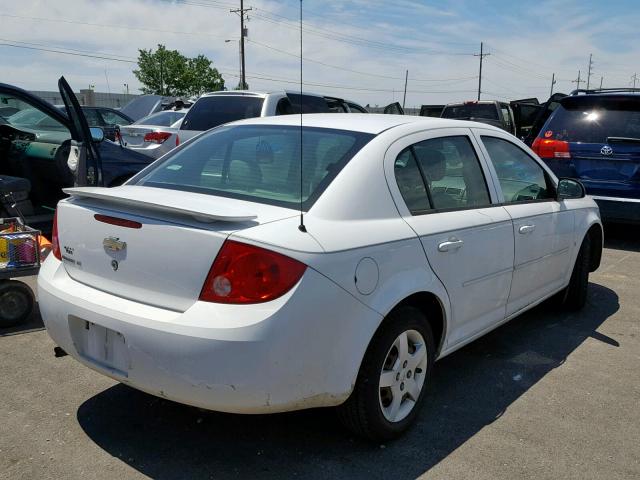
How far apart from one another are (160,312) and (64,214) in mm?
896

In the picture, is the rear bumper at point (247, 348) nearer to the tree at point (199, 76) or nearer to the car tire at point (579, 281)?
the car tire at point (579, 281)

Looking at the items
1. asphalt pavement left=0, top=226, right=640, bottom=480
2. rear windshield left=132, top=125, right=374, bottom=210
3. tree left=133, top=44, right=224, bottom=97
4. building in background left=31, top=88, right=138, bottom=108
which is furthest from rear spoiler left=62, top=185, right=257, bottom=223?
tree left=133, top=44, right=224, bottom=97

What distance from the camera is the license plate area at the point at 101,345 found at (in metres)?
2.70

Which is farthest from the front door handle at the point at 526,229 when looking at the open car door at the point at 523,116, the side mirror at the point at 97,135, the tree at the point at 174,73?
the tree at the point at 174,73

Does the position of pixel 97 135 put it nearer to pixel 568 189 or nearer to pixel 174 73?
pixel 568 189

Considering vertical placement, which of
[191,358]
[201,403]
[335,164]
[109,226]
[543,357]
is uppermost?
[335,164]

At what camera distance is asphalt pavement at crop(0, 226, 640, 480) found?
286 centimetres

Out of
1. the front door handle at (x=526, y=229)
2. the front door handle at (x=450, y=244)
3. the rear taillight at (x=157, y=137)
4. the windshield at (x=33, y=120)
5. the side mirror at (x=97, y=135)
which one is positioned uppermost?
the windshield at (x=33, y=120)

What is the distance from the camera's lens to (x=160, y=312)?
262 centimetres

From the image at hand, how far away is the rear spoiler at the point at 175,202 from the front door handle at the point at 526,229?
1.97 meters

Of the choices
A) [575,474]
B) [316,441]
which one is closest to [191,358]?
[316,441]

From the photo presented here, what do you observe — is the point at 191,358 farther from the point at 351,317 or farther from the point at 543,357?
the point at 543,357

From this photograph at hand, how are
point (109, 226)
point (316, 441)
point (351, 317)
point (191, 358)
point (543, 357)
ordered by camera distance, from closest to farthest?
point (191, 358) → point (351, 317) → point (109, 226) → point (316, 441) → point (543, 357)

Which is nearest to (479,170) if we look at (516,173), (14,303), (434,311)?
(516,173)
